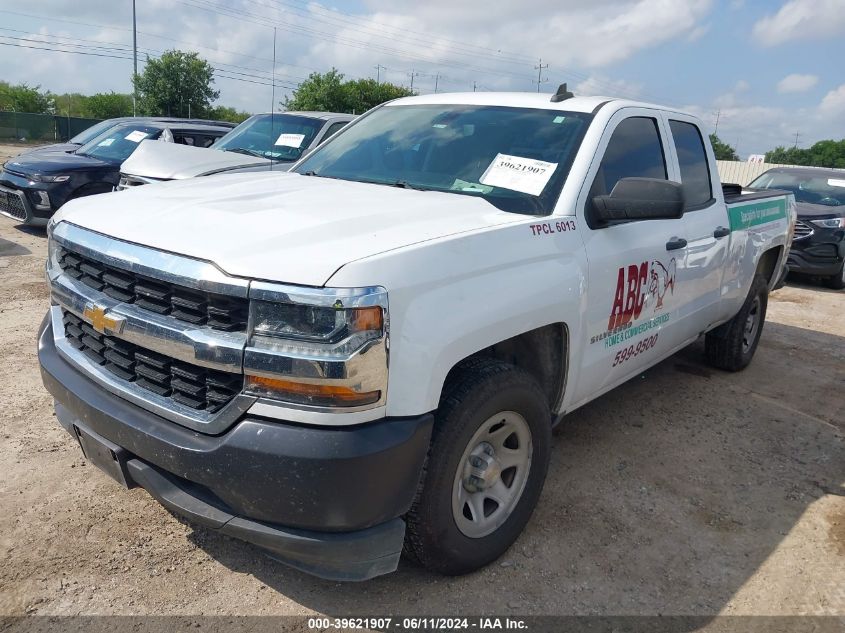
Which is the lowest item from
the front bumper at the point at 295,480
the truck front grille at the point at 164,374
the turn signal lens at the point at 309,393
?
the front bumper at the point at 295,480

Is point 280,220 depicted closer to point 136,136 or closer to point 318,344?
point 318,344

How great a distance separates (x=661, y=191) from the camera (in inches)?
Answer: 117

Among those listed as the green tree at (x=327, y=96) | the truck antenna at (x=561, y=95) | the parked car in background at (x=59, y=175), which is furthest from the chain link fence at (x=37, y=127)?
the truck antenna at (x=561, y=95)

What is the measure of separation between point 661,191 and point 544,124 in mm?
761

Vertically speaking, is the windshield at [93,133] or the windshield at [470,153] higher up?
the windshield at [470,153]

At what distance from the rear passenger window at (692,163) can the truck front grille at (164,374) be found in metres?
3.07

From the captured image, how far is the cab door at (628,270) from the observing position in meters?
3.17

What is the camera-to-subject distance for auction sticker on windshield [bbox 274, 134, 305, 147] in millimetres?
8234

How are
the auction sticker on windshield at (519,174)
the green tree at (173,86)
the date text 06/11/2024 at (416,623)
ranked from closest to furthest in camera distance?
the date text 06/11/2024 at (416,623)
the auction sticker on windshield at (519,174)
the green tree at (173,86)

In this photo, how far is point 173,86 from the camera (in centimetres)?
4159

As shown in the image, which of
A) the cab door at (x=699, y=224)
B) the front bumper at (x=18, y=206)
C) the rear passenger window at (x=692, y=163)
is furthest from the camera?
the front bumper at (x=18, y=206)

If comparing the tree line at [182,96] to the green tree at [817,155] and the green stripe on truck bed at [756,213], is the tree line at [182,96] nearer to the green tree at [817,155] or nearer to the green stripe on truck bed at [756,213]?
the green tree at [817,155]

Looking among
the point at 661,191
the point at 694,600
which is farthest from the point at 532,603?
the point at 661,191

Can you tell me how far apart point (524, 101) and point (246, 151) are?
524cm
